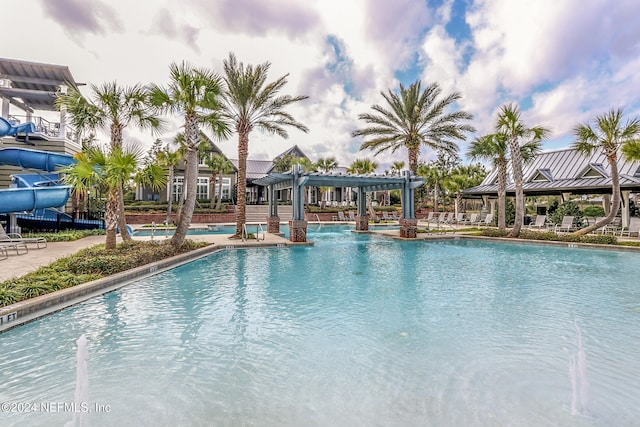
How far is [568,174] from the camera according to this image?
77.9 ft

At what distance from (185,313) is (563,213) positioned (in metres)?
26.0

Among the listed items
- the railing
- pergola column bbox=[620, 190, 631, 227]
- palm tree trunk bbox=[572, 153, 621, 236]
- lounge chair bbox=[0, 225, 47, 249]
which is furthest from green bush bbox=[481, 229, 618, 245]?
the railing

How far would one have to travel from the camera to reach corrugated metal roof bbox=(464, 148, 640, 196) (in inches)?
805

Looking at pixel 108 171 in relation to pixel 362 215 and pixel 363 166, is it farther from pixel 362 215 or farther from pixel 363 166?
pixel 363 166

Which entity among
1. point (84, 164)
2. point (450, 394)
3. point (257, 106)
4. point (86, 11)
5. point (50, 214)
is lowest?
point (450, 394)

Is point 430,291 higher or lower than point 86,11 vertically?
lower

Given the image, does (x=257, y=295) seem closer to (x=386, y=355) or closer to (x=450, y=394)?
(x=386, y=355)

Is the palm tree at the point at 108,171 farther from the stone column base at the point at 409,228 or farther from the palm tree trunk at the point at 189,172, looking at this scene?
the stone column base at the point at 409,228

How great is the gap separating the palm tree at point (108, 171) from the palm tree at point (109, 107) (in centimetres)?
65

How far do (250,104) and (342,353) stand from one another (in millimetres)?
15045

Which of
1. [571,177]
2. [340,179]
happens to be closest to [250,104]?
[340,179]

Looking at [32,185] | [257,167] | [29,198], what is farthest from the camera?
[257,167]

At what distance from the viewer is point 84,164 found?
944 centimetres

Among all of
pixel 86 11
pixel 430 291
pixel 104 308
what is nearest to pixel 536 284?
pixel 430 291
